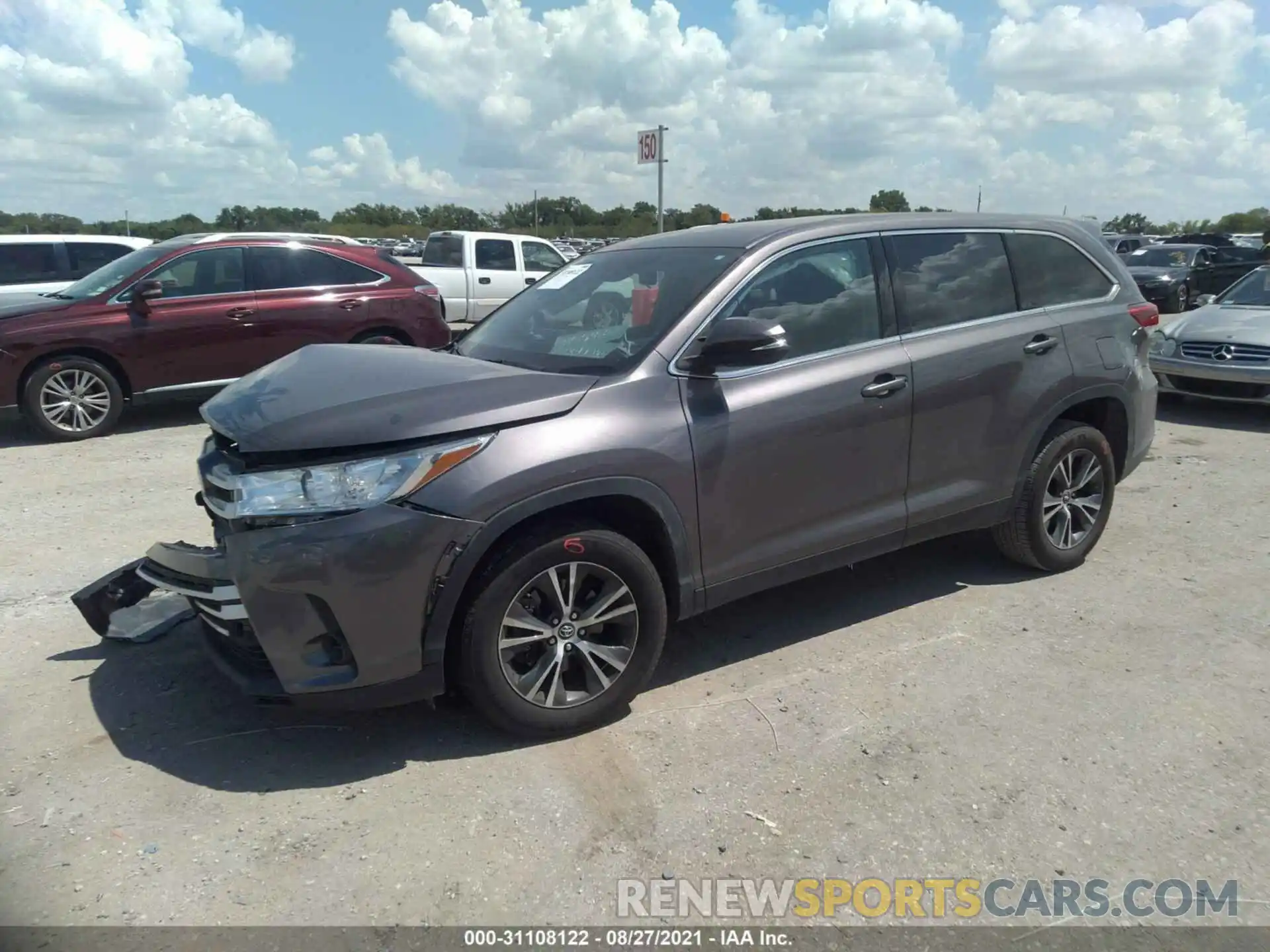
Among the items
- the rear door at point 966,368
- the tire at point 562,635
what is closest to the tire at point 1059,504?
the rear door at point 966,368

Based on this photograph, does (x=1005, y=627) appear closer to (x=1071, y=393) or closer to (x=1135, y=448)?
(x=1071, y=393)

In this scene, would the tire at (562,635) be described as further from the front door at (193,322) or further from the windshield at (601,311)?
the front door at (193,322)

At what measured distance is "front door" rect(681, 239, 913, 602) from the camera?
3588 millimetres

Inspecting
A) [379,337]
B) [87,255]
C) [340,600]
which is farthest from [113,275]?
[340,600]

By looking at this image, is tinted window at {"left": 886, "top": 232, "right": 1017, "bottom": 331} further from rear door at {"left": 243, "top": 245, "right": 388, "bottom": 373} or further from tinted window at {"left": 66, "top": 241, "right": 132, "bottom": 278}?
tinted window at {"left": 66, "top": 241, "right": 132, "bottom": 278}

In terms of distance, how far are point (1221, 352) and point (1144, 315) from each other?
484 cm

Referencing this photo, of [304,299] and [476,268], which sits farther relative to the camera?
[476,268]

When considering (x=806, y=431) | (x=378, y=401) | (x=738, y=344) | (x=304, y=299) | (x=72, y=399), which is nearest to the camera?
(x=378, y=401)

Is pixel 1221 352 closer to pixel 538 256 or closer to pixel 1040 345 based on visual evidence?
pixel 1040 345

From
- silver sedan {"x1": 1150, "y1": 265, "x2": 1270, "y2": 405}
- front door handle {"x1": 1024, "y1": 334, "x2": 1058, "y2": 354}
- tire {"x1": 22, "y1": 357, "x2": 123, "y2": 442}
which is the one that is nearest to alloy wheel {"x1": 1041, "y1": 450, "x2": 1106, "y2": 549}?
front door handle {"x1": 1024, "y1": 334, "x2": 1058, "y2": 354}

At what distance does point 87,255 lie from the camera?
12.0 m

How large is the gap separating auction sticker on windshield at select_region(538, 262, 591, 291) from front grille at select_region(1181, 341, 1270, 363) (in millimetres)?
7353

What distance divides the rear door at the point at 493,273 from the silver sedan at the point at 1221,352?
988cm

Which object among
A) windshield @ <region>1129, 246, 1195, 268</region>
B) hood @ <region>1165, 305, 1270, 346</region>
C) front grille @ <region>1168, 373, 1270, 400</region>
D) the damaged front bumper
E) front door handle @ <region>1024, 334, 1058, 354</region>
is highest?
windshield @ <region>1129, 246, 1195, 268</region>
